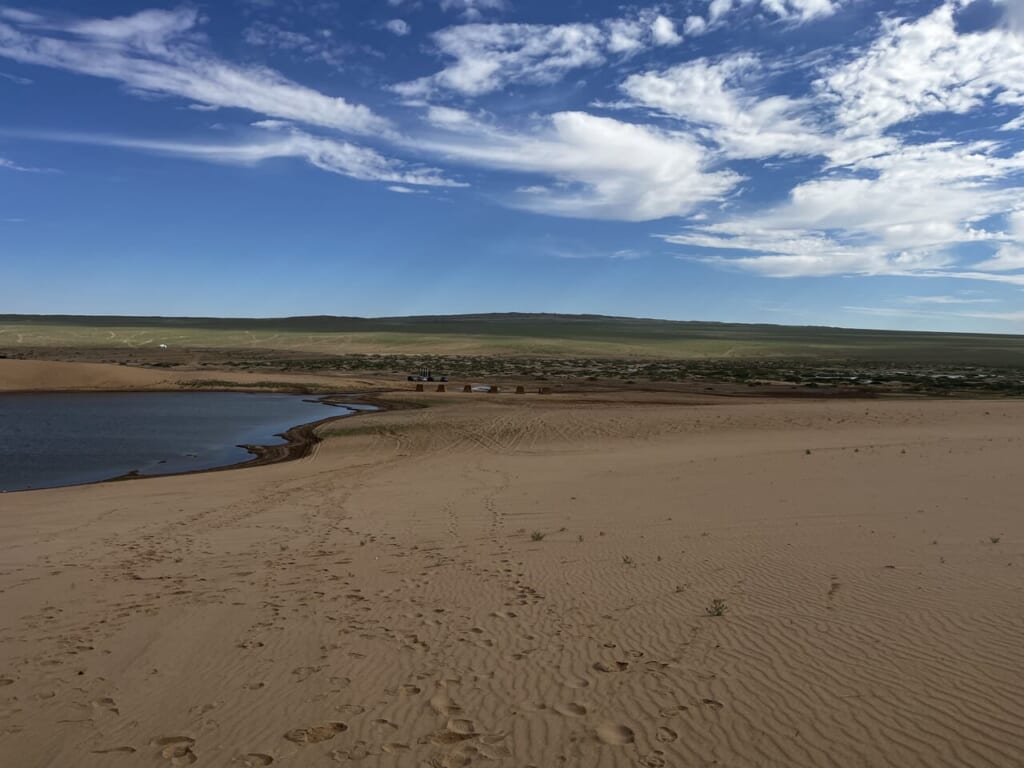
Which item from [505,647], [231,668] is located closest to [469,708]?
[505,647]

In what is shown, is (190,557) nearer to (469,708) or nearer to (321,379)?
(469,708)

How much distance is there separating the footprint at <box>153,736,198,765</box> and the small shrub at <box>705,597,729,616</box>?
4.94m

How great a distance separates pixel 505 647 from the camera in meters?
6.79

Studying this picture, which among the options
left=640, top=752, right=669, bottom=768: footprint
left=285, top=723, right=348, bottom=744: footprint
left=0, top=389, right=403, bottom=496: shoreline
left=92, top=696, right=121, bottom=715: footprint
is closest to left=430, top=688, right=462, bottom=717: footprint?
left=285, top=723, right=348, bottom=744: footprint

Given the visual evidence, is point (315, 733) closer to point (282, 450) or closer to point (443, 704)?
point (443, 704)

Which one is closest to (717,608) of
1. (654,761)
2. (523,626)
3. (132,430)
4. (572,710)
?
(523,626)

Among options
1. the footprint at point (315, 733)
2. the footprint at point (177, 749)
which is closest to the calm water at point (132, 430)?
the footprint at point (177, 749)

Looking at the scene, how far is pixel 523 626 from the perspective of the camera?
290 inches

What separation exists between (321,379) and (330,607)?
158 ft

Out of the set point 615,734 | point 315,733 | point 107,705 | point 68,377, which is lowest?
point 68,377

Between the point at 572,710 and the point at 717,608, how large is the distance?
2.68 metres

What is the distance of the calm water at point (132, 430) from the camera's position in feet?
73.3

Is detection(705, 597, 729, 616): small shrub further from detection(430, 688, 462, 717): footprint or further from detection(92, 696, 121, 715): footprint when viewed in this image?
detection(92, 696, 121, 715): footprint

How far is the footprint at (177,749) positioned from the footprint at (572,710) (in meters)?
2.55
